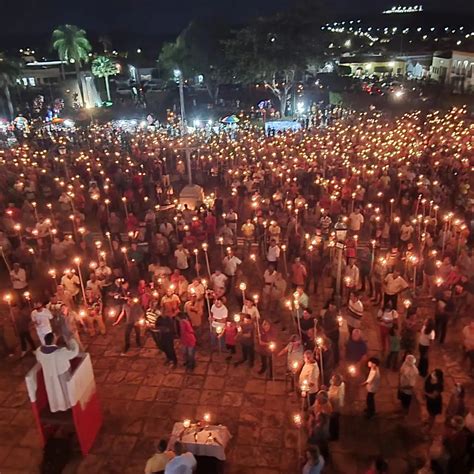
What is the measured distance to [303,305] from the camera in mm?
9789

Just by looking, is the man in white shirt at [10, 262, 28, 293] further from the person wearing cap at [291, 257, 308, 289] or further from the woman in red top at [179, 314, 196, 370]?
the person wearing cap at [291, 257, 308, 289]

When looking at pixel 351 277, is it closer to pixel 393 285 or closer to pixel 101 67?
pixel 393 285

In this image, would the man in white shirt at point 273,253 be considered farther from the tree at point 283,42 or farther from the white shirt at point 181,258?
the tree at point 283,42

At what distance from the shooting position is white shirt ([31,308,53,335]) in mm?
9258

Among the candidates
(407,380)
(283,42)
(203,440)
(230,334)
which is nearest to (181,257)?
(230,334)

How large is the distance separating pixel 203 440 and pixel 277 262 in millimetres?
6199

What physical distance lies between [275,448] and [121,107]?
53.6 m

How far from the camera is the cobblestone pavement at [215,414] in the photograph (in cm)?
734

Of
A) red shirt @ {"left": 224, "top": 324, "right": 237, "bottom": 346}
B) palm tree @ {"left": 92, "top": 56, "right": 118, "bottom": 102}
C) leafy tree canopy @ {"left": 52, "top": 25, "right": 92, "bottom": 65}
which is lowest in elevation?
palm tree @ {"left": 92, "top": 56, "right": 118, "bottom": 102}

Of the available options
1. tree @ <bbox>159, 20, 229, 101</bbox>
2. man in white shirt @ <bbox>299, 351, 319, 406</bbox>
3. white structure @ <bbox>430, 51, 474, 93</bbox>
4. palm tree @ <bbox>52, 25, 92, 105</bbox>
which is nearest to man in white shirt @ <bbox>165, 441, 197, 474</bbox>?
man in white shirt @ <bbox>299, 351, 319, 406</bbox>

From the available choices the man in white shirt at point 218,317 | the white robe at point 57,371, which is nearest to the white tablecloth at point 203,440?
the white robe at point 57,371

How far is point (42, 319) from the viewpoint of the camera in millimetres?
9289

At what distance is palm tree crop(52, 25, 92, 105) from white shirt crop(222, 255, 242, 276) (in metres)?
51.6

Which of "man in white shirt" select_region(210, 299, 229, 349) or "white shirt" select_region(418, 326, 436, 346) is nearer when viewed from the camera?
"white shirt" select_region(418, 326, 436, 346)
